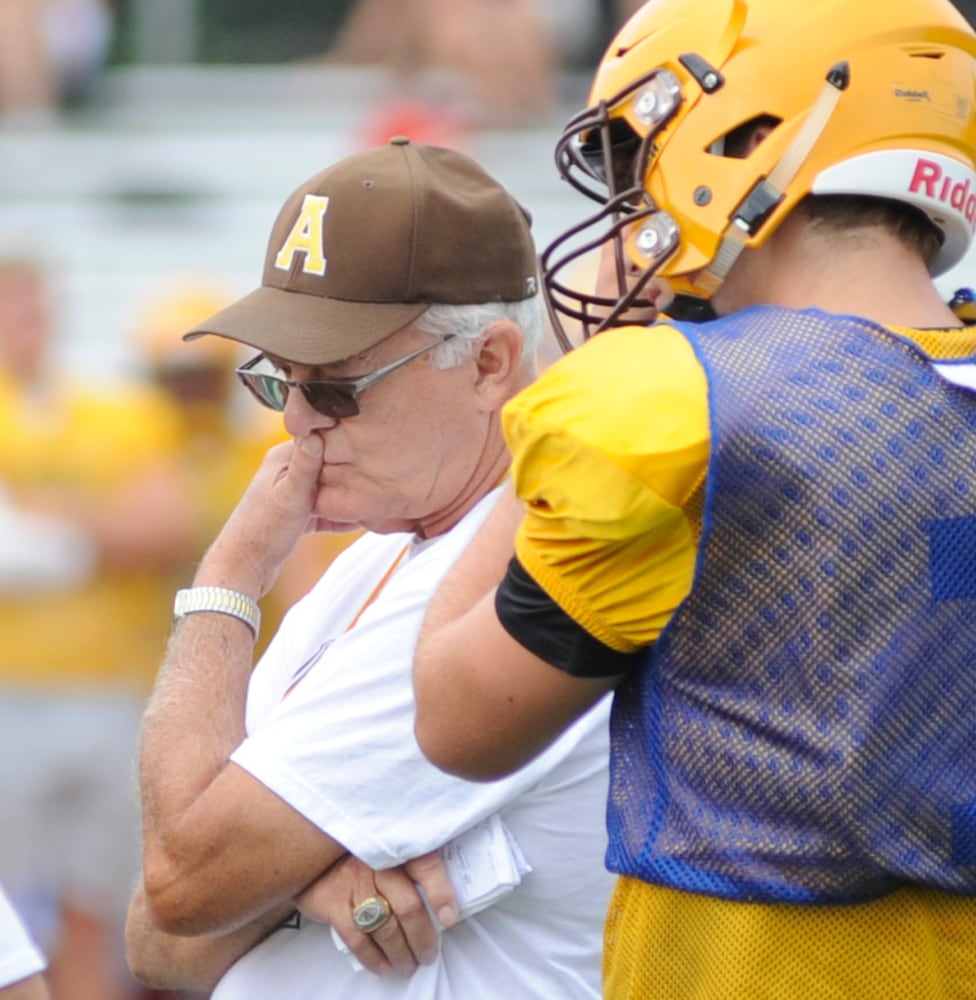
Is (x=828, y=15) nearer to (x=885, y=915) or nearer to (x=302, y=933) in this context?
(x=885, y=915)

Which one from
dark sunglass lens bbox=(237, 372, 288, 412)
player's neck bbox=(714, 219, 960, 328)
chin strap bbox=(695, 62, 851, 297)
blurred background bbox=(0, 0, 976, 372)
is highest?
chin strap bbox=(695, 62, 851, 297)

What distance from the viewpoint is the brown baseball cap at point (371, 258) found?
2088 millimetres

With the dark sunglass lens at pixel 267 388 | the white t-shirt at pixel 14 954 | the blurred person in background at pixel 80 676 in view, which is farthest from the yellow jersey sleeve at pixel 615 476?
the blurred person in background at pixel 80 676

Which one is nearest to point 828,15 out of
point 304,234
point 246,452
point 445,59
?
point 304,234

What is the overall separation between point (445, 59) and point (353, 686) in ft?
16.6

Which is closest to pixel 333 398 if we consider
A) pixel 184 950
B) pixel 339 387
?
pixel 339 387

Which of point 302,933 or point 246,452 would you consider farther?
point 246,452

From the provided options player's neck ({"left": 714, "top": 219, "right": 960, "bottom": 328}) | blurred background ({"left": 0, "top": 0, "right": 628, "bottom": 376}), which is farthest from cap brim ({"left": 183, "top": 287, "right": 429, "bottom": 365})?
blurred background ({"left": 0, "top": 0, "right": 628, "bottom": 376})

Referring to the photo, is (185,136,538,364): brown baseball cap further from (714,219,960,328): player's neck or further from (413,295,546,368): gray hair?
(714,219,960,328): player's neck

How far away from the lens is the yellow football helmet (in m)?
1.59

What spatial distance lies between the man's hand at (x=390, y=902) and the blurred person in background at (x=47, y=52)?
5.83m

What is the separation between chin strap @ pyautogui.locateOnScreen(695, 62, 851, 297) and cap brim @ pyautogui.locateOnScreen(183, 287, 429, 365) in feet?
1.92

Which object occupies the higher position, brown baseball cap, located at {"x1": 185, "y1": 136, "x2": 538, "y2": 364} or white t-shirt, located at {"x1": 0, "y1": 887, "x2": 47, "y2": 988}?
brown baseball cap, located at {"x1": 185, "y1": 136, "x2": 538, "y2": 364}

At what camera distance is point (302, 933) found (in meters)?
2.00
